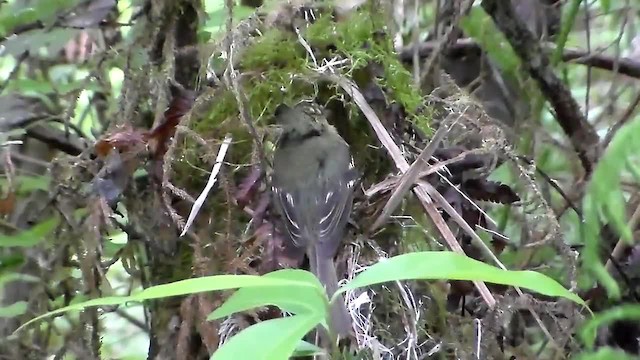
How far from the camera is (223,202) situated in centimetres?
127

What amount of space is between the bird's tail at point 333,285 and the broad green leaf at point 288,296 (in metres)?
0.15

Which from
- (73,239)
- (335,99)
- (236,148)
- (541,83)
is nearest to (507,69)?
(541,83)

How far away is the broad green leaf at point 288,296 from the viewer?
0.76 metres

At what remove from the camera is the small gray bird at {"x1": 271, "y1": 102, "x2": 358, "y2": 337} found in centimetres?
125

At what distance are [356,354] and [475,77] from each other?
122 cm

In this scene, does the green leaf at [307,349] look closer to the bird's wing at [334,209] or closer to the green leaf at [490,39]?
the bird's wing at [334,209]

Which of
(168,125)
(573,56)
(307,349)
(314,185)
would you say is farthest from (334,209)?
(573,56)

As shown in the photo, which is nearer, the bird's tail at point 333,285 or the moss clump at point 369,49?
the bird's tail at point 333,285

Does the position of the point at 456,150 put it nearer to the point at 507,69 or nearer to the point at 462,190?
the point at 462,190

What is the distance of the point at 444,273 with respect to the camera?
717 mm

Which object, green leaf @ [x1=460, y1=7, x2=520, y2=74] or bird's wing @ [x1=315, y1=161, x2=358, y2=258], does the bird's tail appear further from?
green leaf @ [x1=460, y1=7, x2=520, y2=74]

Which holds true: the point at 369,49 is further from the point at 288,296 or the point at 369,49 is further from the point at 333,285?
the point at 288,296

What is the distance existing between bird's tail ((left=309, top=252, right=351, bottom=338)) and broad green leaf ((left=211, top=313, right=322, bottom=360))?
0.68ft

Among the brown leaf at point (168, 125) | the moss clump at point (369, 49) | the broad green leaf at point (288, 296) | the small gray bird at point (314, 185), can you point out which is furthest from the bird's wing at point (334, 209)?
the broad green leaf at point (288, 296)
